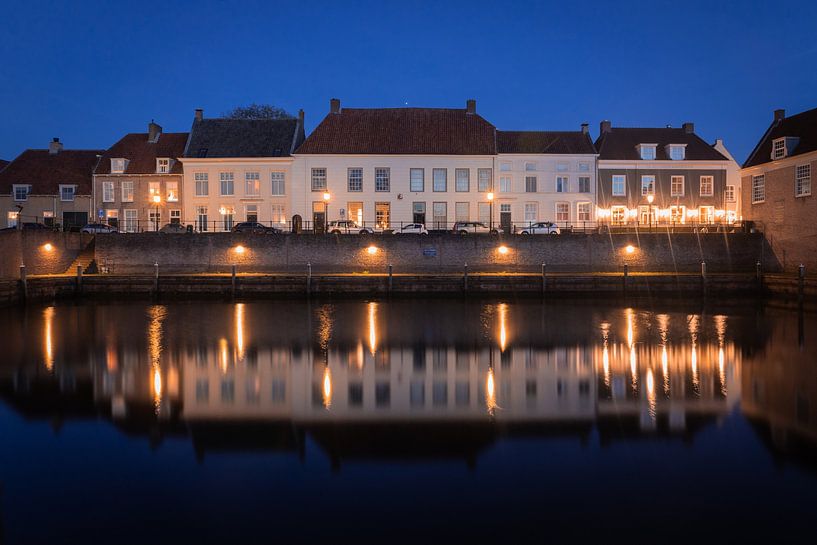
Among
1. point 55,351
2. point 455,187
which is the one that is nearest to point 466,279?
point 455,187

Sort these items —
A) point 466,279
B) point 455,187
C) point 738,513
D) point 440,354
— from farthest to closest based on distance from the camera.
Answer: point 455,187
point 466,279
point 440,354
point 738,513

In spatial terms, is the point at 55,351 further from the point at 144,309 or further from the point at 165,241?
the point at 165,241

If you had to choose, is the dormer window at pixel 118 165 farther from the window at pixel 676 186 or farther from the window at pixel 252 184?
the window at pixel 676 186

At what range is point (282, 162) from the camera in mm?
41688

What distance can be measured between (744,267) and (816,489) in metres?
30.7

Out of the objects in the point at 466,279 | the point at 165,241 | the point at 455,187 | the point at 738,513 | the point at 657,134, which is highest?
the point at 657,134

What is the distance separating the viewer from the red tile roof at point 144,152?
43625 mm

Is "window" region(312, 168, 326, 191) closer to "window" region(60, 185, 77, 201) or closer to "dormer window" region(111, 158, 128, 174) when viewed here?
"dormer window" region(111, 158, 128, 174)

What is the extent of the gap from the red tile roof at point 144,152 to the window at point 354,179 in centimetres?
1221

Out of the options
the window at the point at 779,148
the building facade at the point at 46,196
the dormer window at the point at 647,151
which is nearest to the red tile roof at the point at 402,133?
Result: the dormer window at the point at 647,151

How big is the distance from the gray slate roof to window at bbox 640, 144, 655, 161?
2379cm

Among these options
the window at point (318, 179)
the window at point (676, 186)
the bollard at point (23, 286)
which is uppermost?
the window at point (318, 179)

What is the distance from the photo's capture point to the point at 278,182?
1647 inches

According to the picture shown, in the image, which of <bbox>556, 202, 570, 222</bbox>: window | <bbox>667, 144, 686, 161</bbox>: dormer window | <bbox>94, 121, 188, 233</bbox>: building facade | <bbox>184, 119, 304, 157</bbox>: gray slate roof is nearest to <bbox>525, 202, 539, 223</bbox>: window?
<bbox>556, 202, 570, 222</bbox>: window
